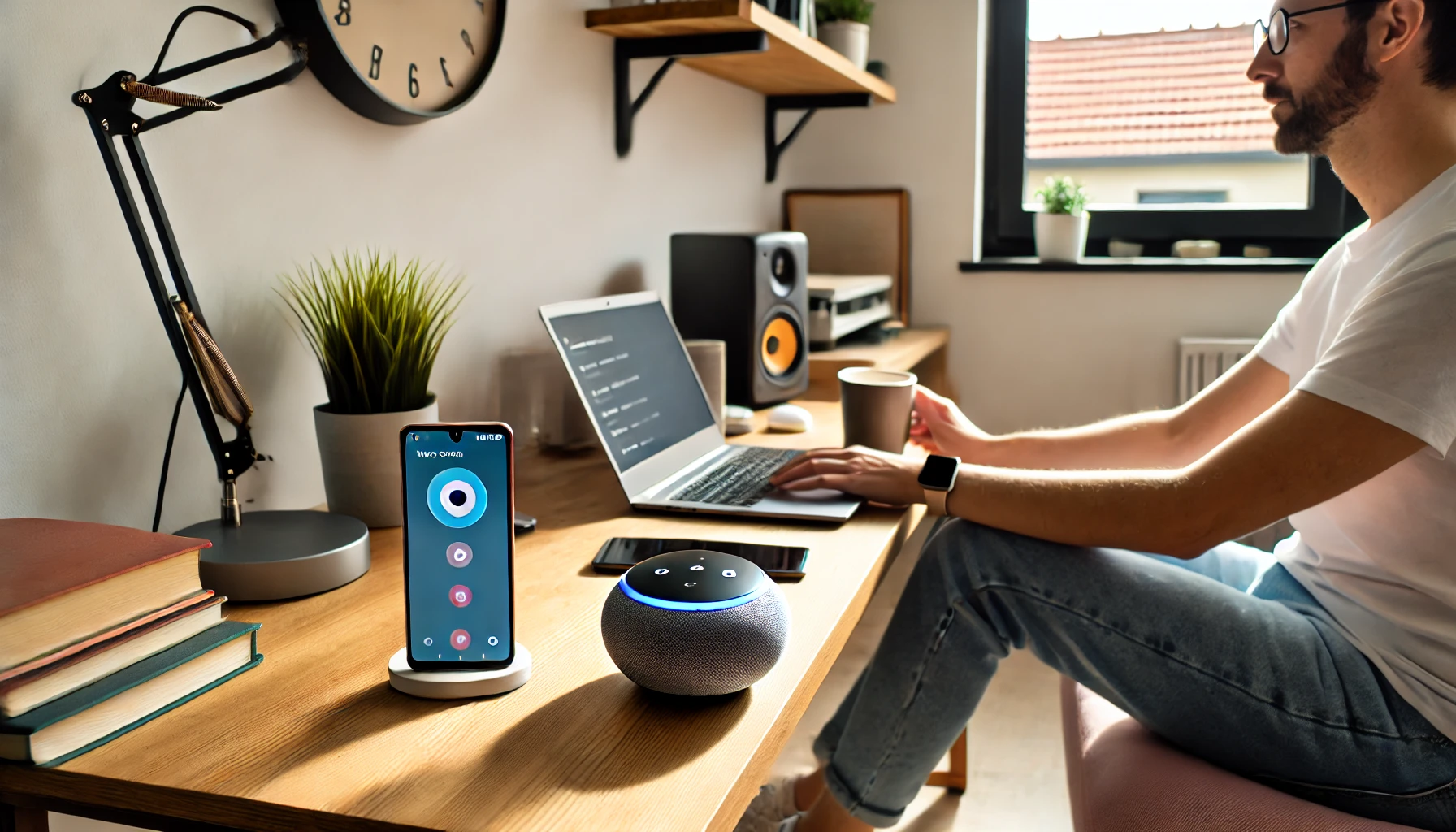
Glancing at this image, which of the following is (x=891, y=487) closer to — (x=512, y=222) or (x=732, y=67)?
(x=512, y=222)

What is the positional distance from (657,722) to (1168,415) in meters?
1.09

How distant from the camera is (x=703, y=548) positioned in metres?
1.04

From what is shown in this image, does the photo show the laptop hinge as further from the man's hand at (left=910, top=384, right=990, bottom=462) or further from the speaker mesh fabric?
the speaker mesh fabric

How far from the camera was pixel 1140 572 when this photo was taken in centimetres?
110

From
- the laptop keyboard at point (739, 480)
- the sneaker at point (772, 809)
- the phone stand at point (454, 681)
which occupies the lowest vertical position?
the sneaker at point (772, 809)

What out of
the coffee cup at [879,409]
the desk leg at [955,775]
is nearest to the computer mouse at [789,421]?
the coffee cup at [879,409]

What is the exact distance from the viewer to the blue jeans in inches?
39.2

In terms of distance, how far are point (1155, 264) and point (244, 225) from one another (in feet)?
7.11

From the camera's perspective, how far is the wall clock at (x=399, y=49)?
1.11 metres

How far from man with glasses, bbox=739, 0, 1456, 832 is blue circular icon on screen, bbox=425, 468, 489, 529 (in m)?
0.55

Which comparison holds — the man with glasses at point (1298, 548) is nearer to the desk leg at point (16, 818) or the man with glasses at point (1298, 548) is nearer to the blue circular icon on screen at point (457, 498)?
the blue circular icon on screen at point (457, 498)

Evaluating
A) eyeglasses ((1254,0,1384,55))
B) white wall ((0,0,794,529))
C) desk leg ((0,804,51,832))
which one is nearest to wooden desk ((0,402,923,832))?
desk leg ((0,804,51,832))

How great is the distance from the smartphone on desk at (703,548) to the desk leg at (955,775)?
950 millimetres

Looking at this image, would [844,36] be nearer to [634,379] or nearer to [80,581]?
[634,379]
